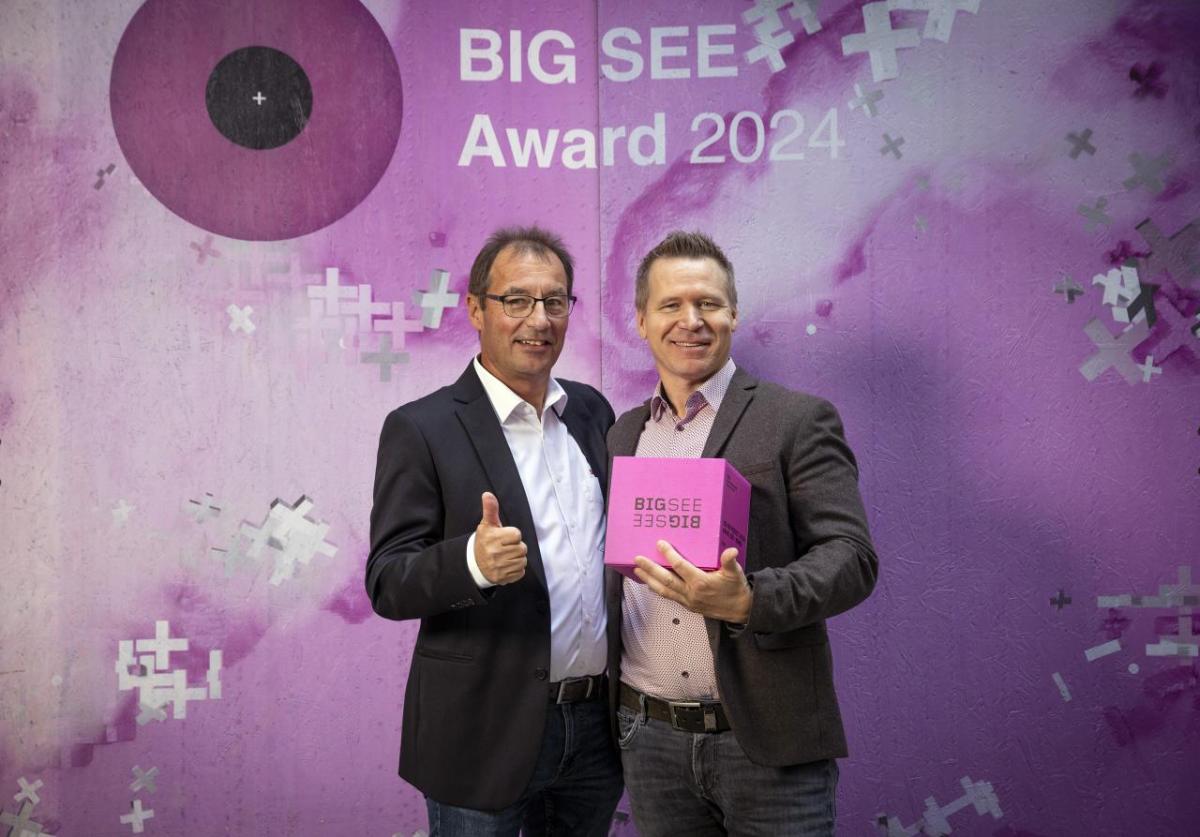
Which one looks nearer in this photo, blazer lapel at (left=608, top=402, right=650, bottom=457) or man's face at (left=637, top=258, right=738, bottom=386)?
man's face at (left=637, top=258, right=738, bottom=386)

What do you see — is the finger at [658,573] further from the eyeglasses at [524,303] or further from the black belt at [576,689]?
the eyeglasses at [524,303]

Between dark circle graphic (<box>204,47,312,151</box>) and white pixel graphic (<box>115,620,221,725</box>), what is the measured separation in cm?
Result: 155

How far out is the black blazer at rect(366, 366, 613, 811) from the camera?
1.90m

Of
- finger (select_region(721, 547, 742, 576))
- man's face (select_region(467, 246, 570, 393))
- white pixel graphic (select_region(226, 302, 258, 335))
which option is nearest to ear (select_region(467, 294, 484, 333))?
man's face (select_region(467, 246, 570, 393))

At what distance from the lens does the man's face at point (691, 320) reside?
6.43ft

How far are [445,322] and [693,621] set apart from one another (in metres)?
1.47

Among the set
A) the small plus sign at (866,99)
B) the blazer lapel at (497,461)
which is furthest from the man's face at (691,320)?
the small plus sign at (866,99)

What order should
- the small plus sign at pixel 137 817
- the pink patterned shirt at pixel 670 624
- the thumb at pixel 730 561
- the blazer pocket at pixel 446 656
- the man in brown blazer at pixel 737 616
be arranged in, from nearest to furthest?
the thumb at pixel 730 561 → the man in brown blazer at pixel 737 616 → the pink patterned shirt at pixel 670 624 → the blazer pocket at pixel 446 656 → the small plus sign at pixel 137 817

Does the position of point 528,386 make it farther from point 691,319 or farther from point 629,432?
point 691,319

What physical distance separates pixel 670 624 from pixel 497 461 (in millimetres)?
508

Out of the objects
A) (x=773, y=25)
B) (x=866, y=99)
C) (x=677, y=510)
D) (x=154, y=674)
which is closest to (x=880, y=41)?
(x=866, y=99)

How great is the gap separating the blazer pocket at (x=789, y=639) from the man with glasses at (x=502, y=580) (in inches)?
15.7

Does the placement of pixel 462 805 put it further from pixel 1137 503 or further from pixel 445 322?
pixel 1137 503

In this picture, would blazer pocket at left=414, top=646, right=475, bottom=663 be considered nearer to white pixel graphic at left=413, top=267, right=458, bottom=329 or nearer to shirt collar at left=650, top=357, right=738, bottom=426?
shirt collar at left=650, top=357, right=738, bottom=426
